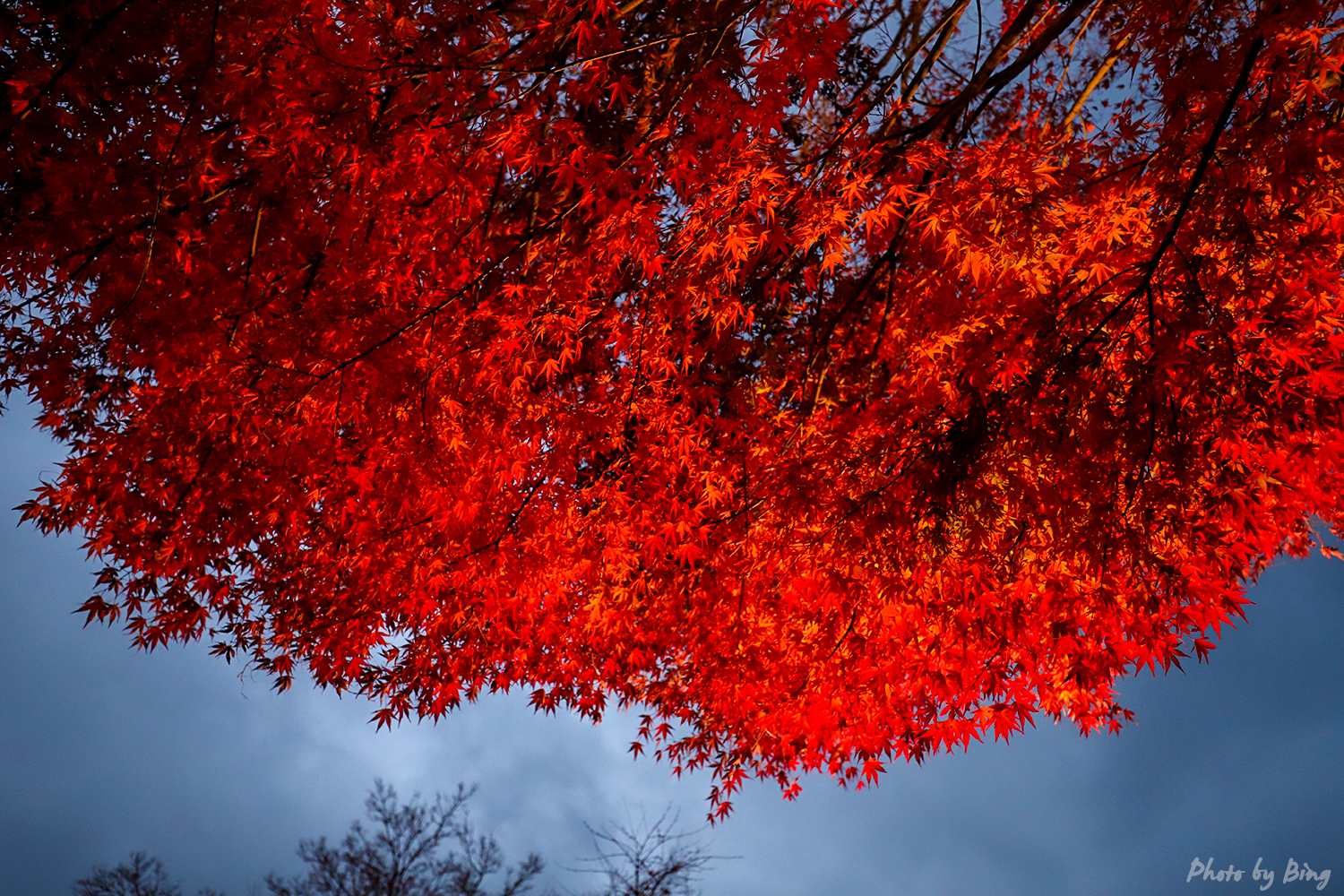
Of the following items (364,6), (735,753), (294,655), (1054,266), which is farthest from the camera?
(735,753)

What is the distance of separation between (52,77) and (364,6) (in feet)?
5.75

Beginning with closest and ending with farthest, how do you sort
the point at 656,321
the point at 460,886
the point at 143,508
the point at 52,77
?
the point at 52,77
the point at 656,321
the point at 143,508
the point at 460,886

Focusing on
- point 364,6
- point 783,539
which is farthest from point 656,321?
point 364,6

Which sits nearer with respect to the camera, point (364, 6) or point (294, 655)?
point (364, 6)

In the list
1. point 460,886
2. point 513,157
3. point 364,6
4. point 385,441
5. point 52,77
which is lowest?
point 460,886

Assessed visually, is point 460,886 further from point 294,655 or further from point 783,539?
point 783,539

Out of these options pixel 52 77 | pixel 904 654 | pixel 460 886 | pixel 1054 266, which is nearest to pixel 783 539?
pixel 904 654

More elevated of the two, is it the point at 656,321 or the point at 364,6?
the point at 364,6

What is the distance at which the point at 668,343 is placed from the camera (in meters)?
4.89

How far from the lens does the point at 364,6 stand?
4492mm

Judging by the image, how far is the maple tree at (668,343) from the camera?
3.48 meters

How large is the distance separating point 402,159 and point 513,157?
0.68 m

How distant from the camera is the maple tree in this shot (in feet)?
11.4

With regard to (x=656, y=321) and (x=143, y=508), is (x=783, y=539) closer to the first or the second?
(x=656, y=321)
